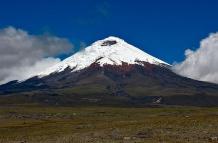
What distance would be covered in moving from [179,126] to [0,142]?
22.8 m

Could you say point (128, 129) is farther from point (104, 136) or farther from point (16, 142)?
point (16, 142)

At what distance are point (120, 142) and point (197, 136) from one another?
9.53 metres

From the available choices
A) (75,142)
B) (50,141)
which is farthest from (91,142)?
(50,141)

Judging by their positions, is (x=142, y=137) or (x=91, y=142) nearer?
(x=91, y=142)

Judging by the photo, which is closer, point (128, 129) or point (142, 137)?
point (142, 137)

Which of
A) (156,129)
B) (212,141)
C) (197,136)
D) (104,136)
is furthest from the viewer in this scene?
(156,129)

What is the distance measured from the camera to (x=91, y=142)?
50.0 meters

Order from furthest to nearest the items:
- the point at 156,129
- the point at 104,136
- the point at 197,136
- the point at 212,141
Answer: the point at 156,129
the point at 104,136
the point at 197,136
the point at 212,141

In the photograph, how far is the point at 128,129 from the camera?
6556 centimetres

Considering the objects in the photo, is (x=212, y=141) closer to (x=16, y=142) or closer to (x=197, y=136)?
(x=197, y=136)

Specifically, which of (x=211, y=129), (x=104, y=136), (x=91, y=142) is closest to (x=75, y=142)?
(x=91, y=142)

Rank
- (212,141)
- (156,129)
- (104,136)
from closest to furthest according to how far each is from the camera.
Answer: (212,141) → (104,136) → (156,129)

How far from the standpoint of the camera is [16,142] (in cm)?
5466

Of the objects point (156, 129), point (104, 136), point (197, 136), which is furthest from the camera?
point (156, 129)
